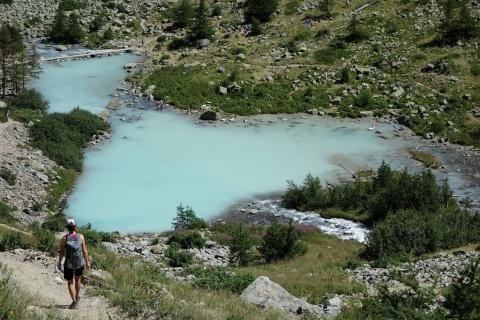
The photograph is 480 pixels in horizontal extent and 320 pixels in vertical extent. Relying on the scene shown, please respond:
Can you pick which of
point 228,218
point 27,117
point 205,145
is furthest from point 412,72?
point 27,117

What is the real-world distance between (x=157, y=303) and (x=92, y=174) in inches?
1161

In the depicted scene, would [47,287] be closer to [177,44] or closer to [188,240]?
[188,240]

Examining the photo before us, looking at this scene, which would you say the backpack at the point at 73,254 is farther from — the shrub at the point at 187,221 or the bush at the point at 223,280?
the shrub at the point at 187,221

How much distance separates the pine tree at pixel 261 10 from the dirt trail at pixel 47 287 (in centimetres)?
6117

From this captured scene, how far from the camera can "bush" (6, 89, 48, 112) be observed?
5259cm

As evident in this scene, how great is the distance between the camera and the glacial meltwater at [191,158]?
38375 millimetres

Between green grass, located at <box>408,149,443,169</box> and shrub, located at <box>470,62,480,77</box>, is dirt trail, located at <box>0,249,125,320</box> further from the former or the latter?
shrub, located at <box>470,62,480,77</box>

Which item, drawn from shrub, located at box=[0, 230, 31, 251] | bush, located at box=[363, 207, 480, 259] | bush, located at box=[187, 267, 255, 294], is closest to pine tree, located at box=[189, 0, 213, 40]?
bush, located at box=[363, 207, 480, 259]

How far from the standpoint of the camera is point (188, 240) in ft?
101

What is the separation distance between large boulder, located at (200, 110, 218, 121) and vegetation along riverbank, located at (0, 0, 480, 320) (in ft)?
0.71

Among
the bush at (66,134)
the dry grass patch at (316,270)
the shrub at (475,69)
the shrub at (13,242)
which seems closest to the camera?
the shrub at (13,242)

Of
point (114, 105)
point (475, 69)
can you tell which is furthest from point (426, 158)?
point (114, 105)

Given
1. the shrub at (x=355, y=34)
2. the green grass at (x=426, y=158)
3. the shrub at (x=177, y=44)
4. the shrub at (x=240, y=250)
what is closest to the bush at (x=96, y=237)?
the shrub at (x=240, y=250)

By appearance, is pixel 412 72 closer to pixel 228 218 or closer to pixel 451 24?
pixel 451 24
